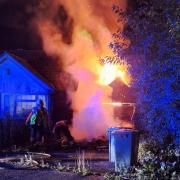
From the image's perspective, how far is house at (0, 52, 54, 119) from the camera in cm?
1992

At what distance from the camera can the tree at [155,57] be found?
10.7m

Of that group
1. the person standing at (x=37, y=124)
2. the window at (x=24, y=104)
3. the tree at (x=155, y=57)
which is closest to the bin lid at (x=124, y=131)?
the tree at (x=155, y=57)

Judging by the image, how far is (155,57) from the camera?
1146 centimetres

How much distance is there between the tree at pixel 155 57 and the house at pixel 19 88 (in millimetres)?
7861

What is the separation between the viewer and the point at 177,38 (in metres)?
10.3

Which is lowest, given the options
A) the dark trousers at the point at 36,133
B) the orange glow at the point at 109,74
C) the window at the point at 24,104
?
the dark trousers at the point at 36,133

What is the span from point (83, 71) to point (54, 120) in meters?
2.68

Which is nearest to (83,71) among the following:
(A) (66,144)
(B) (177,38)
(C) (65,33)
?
(C) (65,33)

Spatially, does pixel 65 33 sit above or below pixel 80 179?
Result: above

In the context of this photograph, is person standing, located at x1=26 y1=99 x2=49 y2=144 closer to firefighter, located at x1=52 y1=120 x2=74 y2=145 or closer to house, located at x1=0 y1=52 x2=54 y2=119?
firefighter, located at x1=52 y1=120 x2=74 y2=145

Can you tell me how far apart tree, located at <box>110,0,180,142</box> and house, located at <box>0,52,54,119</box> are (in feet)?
25.8

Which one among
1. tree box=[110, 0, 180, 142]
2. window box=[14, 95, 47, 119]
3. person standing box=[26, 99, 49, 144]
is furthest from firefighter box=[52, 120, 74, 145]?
tree box=[110, 0, 180, 142]

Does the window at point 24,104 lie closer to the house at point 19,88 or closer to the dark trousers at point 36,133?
the house at point 19,88

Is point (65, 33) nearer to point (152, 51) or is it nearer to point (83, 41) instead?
point (83, 41)
